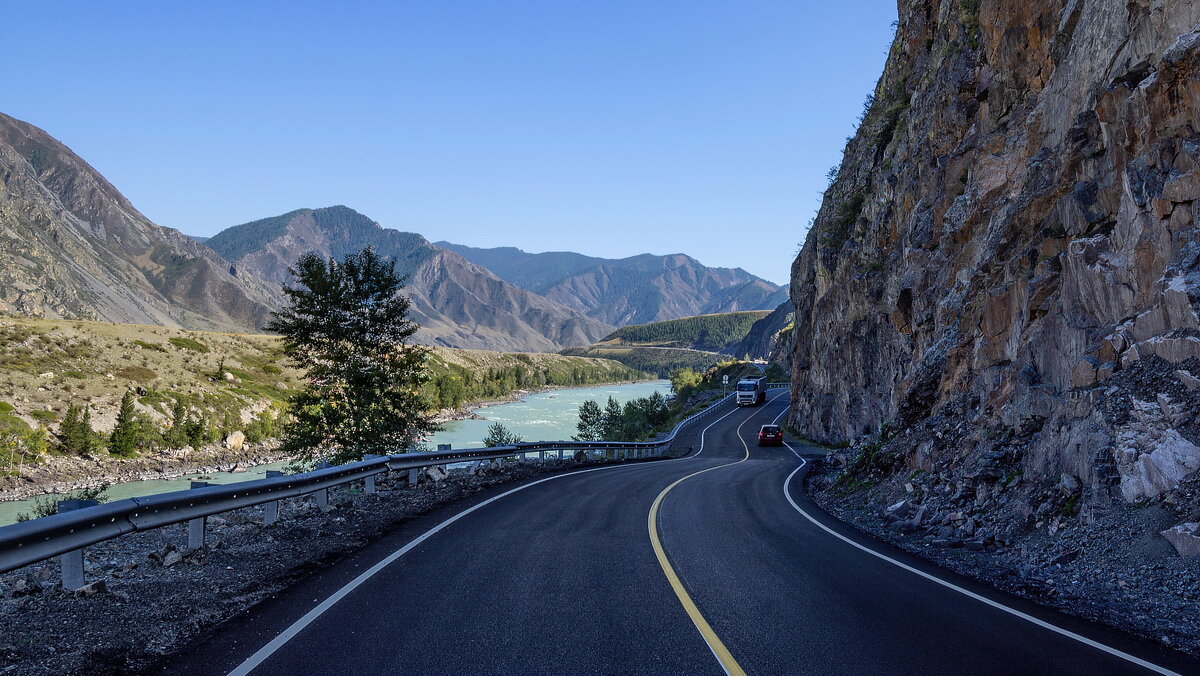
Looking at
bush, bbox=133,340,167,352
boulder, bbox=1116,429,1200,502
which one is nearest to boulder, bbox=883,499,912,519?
boulder, bbox=1116,429,1200,502

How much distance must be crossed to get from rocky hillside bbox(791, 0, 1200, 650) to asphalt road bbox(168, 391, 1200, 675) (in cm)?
169

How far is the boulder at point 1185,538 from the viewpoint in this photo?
7.61m

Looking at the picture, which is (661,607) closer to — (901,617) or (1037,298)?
(901,617)

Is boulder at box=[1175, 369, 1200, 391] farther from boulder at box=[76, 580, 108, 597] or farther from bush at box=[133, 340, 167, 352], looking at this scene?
bush at box=[133, 340, 167, 352]

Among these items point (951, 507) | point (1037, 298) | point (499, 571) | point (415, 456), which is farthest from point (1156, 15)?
point (415, 456)

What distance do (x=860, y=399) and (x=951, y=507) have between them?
89.6 feet

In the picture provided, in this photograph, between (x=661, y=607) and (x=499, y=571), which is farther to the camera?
(x=499, y=571)

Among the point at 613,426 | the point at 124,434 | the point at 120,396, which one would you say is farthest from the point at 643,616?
the point at 613,426

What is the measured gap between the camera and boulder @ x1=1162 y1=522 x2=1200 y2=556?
7.61 meters

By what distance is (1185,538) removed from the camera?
7.72 metres

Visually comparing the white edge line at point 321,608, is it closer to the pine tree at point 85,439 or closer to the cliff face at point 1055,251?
the cliff face at point 1055,251

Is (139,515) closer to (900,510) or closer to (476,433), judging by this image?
(900,510)

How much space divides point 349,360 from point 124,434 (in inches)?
1495

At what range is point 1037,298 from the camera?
1416 cm
